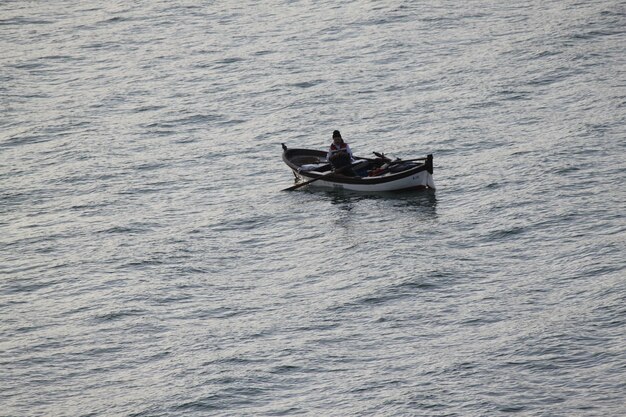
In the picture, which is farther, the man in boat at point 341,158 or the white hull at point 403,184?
the man in boat at point 341,158

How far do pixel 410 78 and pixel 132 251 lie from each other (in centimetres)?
1947

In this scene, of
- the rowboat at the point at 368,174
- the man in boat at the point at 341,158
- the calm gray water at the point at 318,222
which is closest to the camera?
the calm gray water at the point at 318,222

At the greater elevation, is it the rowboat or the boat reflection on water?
the rowboat

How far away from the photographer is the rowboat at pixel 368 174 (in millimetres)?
33094

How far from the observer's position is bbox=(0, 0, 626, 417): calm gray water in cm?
2353

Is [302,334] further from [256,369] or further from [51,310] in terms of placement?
[51,310]

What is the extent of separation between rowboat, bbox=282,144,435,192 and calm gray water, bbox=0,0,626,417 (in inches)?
19.2

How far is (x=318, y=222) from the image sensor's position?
33125 mm

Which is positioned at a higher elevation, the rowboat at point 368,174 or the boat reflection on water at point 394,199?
the rowboat at point 368,174

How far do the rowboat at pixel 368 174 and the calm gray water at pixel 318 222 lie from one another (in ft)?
1.60

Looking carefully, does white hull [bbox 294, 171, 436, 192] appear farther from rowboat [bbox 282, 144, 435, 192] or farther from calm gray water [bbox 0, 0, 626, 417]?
calm gray water [bbox 0, 0, 626, 417]

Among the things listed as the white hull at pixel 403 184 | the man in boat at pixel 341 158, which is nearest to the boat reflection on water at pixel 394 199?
the white hull at pixel 403 184

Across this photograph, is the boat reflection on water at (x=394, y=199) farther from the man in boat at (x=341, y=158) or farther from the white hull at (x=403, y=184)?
the man in boat at (x=341, y=158)

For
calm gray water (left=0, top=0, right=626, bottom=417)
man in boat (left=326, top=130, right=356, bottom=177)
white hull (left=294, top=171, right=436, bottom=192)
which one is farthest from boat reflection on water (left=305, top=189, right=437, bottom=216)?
man in boat (left=326, top=130, right=356, bottom=177)
